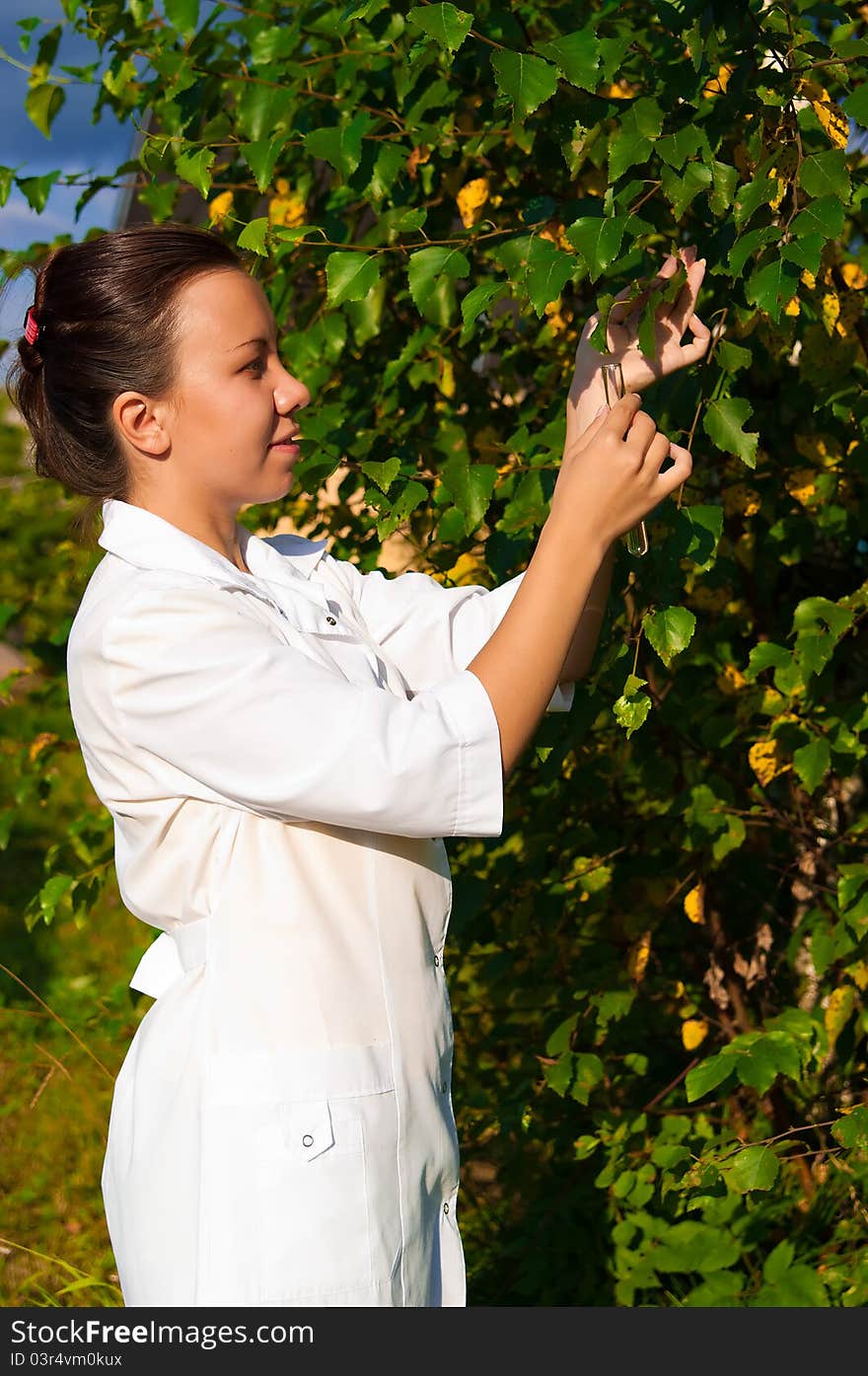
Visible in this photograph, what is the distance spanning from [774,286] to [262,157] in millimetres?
805

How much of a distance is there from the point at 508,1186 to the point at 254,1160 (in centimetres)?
166

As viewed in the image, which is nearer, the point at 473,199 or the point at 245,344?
the point at 245,344

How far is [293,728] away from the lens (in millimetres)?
1392

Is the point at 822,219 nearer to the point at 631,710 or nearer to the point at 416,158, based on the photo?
the point at 631,710

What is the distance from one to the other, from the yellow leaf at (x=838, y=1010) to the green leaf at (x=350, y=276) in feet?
4.16

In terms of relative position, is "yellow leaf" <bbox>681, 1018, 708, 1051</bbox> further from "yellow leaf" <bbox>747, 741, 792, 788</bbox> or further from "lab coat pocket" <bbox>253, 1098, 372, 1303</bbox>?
"lab coat pocket" <bbox>253, 1098, 372, 1303</bbox>

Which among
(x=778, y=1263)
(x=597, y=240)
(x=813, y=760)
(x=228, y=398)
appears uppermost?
(x=597, y=240)

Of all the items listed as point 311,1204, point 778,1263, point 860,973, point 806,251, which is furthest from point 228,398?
point 778,1263

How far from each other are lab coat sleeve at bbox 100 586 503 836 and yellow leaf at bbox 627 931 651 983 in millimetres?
1199

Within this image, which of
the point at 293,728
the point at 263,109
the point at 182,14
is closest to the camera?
the point at 293,728

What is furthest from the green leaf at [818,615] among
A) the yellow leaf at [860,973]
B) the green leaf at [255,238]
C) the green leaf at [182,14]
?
the green leaf at [182,14]

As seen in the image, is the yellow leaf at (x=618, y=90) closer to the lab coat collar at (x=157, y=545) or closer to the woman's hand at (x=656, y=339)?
the woman's hand at (x=656, y=339)

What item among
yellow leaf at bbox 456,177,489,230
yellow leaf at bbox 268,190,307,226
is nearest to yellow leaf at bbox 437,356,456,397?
yellow leaf at bbox 456,177,489,230

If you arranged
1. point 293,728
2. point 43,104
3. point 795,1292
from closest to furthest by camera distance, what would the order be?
point 293,728
point 795,1292
point 43,104
